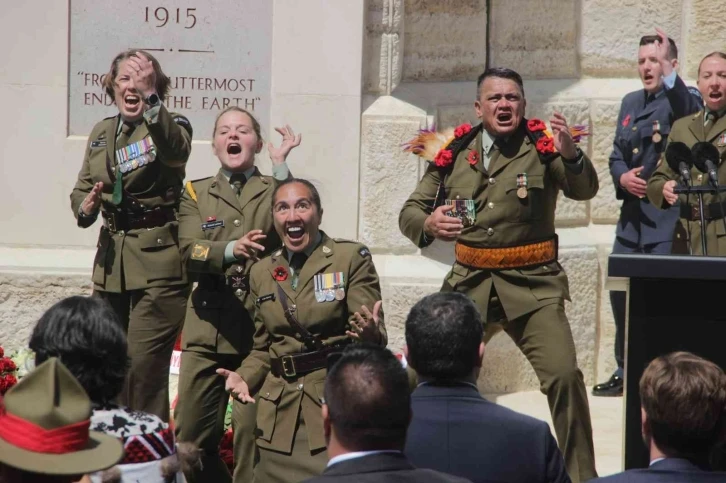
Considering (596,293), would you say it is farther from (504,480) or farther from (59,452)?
(59,452)

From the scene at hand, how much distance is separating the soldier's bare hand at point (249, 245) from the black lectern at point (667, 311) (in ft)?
5.50

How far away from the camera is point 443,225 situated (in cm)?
612

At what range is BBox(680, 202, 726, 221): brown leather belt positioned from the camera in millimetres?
7146

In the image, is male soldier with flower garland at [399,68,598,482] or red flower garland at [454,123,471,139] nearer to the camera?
male soldier with flower garland at [399,68,598,482]

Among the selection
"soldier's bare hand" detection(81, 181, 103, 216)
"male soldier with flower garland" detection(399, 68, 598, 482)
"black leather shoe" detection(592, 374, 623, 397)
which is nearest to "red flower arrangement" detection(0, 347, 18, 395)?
"soldier's bare hand" detection(81, 181, 103, 216)

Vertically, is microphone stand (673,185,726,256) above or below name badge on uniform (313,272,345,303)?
above

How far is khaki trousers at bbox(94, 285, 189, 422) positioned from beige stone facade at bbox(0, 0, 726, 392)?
1.56 meters

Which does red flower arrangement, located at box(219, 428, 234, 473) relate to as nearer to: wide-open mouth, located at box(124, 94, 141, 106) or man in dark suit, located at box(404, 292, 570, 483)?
wide-open mouth, located at box(124, 94, 141, 106)

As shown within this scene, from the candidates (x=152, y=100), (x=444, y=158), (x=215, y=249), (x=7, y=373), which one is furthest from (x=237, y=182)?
(x=7, y=373)

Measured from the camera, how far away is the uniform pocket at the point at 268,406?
18.1 feet

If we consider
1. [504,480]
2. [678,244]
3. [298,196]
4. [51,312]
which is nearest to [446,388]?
[504,480]

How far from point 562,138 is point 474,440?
103 inches

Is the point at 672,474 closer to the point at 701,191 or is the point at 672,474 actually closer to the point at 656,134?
the point at 701,191

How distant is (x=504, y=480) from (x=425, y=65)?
5369 mm
